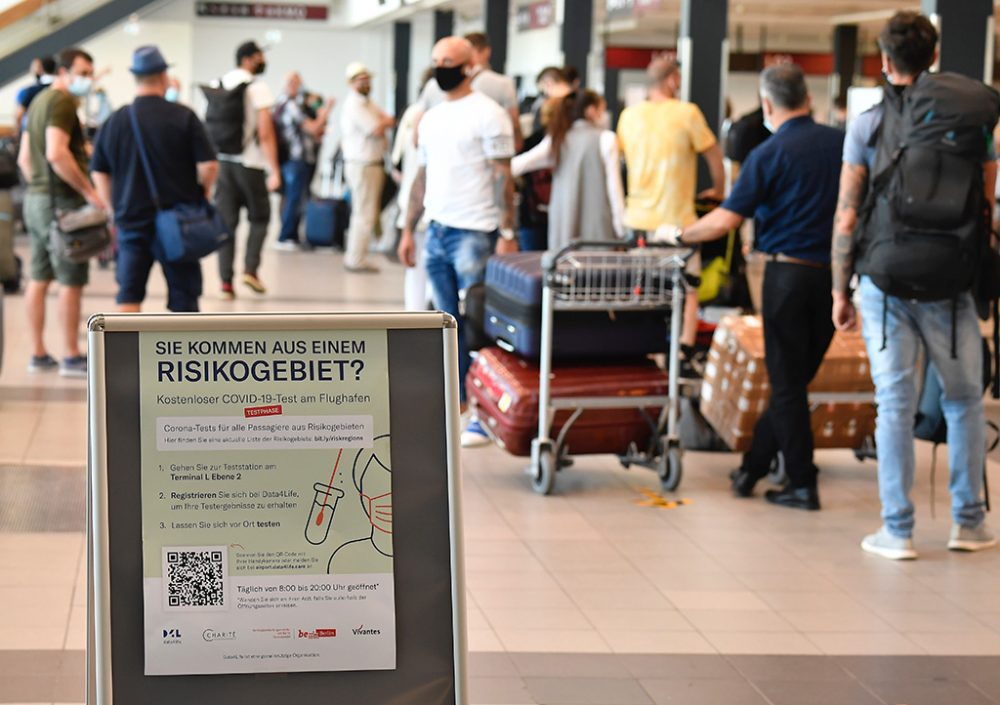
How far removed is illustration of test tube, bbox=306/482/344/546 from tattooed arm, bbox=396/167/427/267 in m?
4.87

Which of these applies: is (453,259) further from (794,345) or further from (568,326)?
(794,345)

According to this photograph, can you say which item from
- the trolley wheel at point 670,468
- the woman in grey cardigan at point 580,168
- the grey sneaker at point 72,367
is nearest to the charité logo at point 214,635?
the trolley wheel at point 670,468

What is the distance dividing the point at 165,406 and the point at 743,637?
2272 millimetres

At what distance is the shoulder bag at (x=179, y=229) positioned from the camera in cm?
741

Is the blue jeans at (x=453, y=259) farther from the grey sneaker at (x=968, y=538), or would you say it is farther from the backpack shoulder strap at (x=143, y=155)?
the grey sneaker at (x=968, y=538)

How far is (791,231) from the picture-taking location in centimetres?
582

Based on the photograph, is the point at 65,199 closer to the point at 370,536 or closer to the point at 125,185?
the point at 125,185

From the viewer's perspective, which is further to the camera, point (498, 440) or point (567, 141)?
point (567, 141)

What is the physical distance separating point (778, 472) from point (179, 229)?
10.1 feet

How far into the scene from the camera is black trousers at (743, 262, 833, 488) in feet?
19.1

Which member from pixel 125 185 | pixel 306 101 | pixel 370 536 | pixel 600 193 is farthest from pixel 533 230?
pixel 306 101

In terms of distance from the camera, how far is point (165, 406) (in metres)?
2.75

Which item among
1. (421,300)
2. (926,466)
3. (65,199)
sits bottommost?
(926,466)

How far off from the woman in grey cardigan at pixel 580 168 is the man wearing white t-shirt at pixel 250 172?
430 cm
